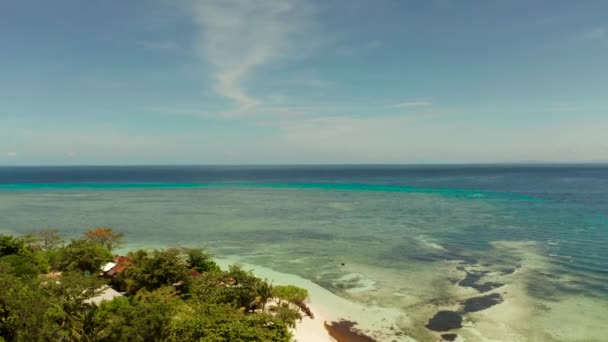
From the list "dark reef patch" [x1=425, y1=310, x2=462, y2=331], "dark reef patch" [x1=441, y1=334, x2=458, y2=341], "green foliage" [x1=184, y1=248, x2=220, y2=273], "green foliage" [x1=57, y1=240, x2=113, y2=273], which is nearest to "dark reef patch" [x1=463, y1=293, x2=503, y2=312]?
"dark reef patch" [x1=425, y1=310, x2=462, y2=331]

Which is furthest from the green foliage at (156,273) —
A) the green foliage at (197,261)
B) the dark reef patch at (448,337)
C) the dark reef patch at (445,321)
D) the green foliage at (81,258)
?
the dark reef patch at (448,337)

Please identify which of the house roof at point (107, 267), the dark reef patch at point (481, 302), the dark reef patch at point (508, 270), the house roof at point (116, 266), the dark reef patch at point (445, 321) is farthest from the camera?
the dark reef patch at point (508, 270)

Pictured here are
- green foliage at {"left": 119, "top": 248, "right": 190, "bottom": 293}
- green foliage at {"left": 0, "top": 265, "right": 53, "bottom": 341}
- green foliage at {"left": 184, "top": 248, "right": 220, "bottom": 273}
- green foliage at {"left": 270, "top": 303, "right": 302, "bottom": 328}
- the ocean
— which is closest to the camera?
green foliage at {"left": 0, "top": 265, "right": 53, "bottom": 341}

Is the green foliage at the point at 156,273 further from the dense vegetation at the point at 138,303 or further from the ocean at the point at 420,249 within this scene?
the ocean at the point at 420,249

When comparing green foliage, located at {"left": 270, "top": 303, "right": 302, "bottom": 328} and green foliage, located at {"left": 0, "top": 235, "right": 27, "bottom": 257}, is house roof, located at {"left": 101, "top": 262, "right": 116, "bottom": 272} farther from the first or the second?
green foliage, located at {"left": 270, "top": 303, "right": 302, "bottom": 328}

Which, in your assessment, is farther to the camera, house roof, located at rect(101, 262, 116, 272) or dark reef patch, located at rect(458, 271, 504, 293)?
dark reef patch, located at rect(458, 271, 504, 293)

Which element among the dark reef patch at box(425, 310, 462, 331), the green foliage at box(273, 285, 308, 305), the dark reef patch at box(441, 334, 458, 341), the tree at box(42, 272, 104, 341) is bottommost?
the dark reef patch at box(441, 334, 458, 341)

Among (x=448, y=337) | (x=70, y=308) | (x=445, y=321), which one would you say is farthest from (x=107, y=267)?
(x=445, y=321)
